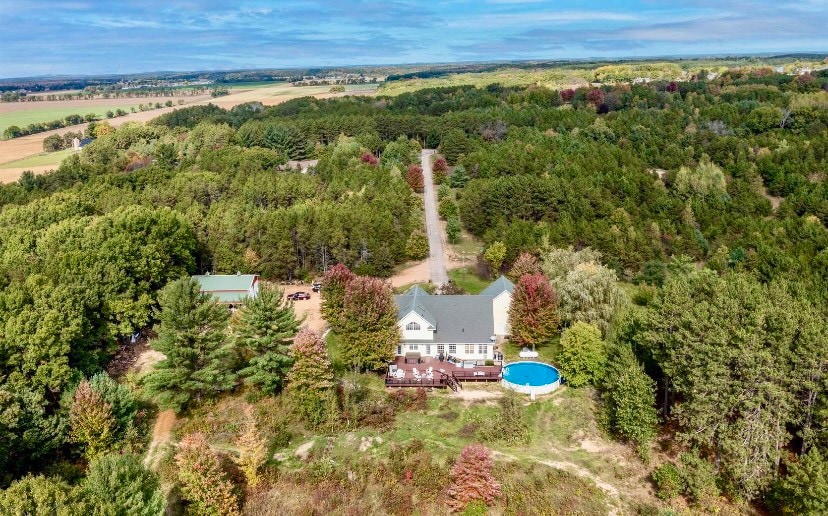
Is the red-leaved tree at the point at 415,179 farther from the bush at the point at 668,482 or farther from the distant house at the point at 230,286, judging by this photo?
the bush at the point at 668,482

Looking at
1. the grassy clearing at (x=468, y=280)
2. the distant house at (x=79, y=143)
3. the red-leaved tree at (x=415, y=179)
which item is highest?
the distant house at (x=79, y=143)

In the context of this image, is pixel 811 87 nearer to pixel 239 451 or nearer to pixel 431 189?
pixel 431 189

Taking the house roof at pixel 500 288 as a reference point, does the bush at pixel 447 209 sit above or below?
above

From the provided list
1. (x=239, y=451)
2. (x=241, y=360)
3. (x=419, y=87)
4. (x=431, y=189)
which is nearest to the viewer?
(x=239, y=451)

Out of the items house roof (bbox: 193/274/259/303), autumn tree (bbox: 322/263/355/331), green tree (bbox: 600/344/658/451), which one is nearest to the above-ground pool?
green tree (bbox: 600/344/658/451)

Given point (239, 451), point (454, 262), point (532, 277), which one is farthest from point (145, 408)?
point (454, 262)

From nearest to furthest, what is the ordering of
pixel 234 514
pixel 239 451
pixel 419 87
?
pixel 234 514 < pixel 239 451 < pixel 419 87

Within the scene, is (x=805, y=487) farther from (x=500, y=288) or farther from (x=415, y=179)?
(x=415, y=179)

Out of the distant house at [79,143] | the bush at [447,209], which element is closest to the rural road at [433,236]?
the bush at [447,209]
